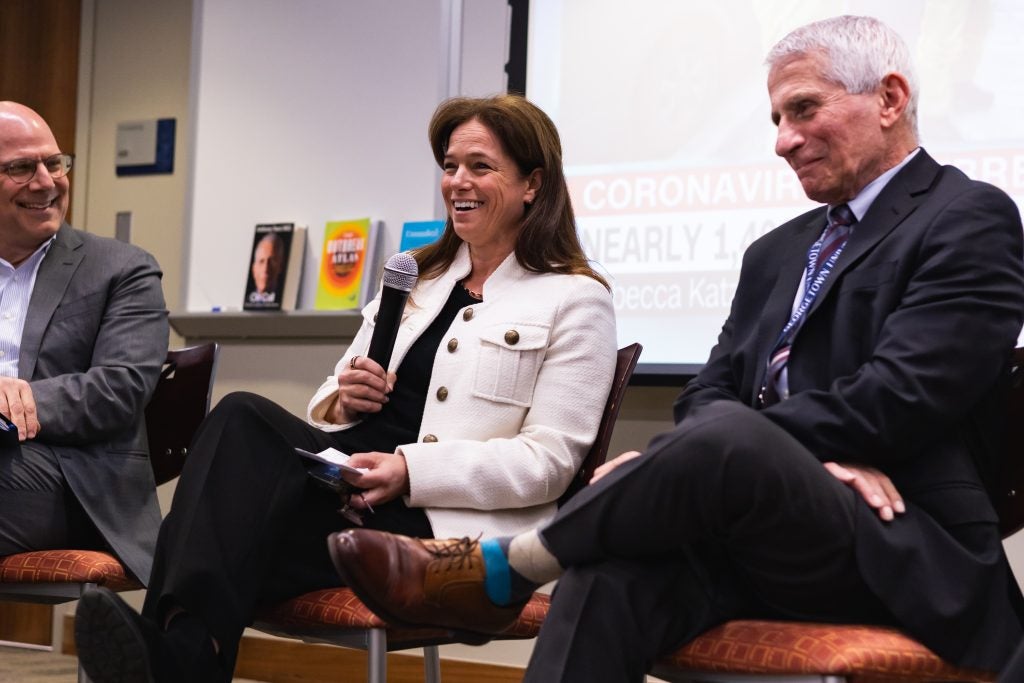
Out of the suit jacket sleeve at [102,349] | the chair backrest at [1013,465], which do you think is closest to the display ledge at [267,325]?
the suit jacket sleeve at [102,349]

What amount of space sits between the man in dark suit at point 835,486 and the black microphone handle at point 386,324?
58 cm

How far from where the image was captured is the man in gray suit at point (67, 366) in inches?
102

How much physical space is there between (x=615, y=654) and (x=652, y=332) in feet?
5.56

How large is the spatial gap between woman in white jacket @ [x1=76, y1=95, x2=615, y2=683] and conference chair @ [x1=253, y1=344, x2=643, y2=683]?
0.12 feet

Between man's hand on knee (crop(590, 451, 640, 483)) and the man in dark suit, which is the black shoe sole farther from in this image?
man's hand on knee (crop(590, 451, 640, 483))

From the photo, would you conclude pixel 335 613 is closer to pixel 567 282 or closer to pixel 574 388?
pixel 574 388

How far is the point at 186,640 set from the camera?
193cm

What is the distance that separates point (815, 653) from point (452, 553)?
495 millimetres

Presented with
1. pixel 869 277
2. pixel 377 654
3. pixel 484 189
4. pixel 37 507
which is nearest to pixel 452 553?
pixel 377 654

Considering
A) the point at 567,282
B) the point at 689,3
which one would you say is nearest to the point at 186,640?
the point at 567,282

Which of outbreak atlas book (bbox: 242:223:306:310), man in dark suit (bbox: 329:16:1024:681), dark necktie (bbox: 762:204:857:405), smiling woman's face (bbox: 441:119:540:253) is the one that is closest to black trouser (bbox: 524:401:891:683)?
man in dark suit (bbox: 329:16:1024:681)

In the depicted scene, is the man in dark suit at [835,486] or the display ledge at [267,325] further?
the display ledge at [267,325]

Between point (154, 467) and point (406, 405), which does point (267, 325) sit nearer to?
point (154, 467)

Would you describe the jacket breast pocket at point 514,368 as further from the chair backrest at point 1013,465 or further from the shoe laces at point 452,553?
the chair backrest at point 1013,465
